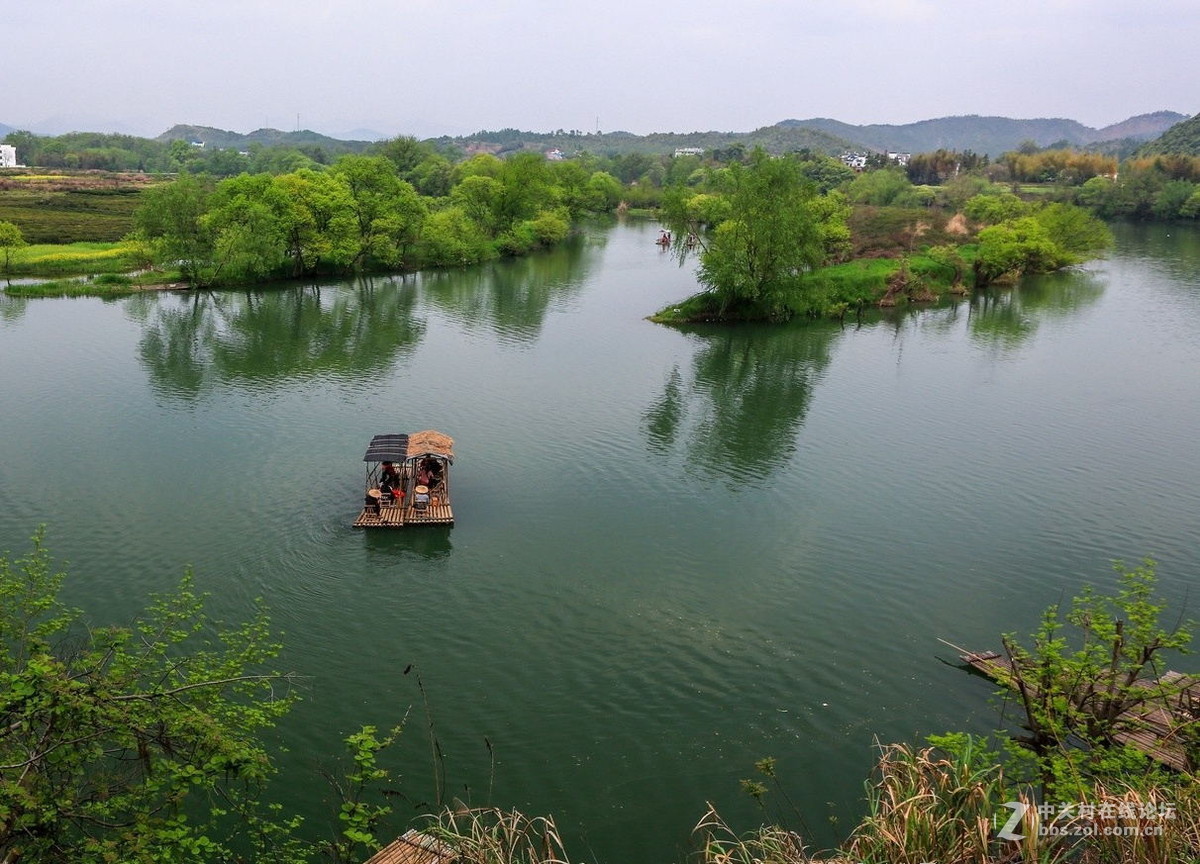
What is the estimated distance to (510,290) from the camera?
7275 cm

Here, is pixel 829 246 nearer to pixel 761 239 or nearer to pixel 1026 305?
pixel 1026 305

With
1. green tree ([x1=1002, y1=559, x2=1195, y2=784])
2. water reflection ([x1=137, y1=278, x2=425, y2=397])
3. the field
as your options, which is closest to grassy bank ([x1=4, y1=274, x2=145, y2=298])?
water reflection ([x1=137, y1=278, x2=425, y2=397])

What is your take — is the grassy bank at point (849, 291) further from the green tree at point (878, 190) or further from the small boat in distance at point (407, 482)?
the green tree at point (878, 190)

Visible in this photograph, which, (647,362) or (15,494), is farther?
(647,362)

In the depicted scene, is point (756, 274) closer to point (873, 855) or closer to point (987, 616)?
point (987, 616)

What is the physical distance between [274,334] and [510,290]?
2339 cm

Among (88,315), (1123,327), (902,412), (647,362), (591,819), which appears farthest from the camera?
(1123,327)

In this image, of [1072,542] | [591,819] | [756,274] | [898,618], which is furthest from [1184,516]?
[756,274]

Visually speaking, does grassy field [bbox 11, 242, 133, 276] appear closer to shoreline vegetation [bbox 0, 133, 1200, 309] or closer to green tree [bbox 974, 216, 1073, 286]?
shoreline vegetation [bbox 0, 133, 1200, 309]

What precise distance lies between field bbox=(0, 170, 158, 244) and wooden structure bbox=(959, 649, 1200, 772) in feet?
311

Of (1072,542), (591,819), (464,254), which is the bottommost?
(591,819)

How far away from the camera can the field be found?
87.7m

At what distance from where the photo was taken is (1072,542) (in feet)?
92.0

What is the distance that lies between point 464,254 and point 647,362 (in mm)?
41275
